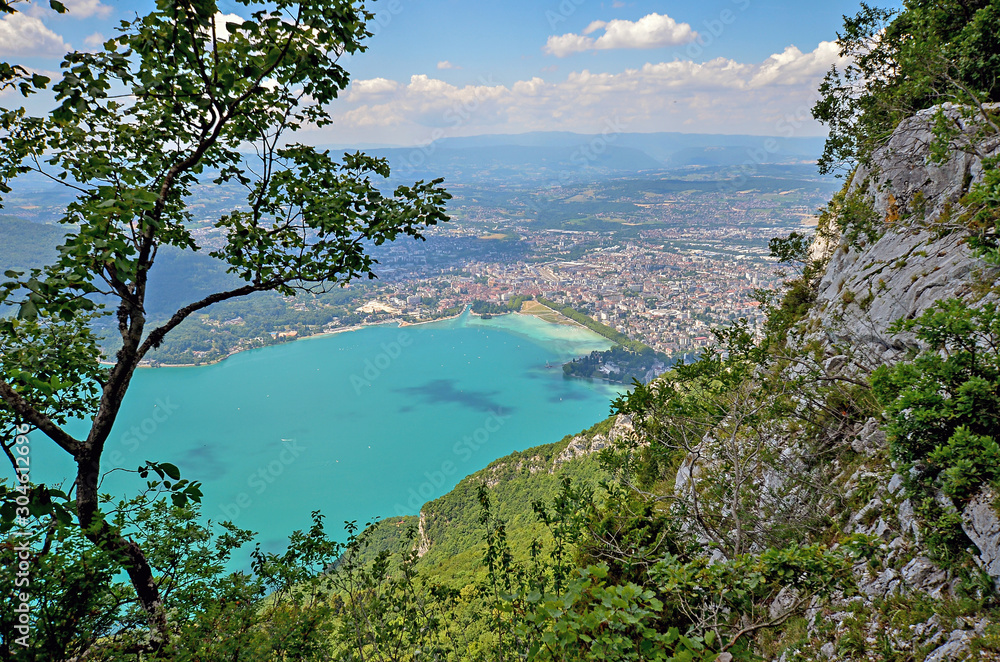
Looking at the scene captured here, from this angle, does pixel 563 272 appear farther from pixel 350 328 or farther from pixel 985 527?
pixel 985 527

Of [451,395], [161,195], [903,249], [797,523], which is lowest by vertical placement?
[451,395]

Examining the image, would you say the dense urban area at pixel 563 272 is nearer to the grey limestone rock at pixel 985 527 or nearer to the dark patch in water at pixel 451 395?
the dark patch in water at pixel 451 395

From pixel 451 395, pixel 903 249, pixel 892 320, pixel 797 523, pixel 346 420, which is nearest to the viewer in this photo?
pixel 797 523

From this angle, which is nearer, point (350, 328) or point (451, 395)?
point (451, 395)

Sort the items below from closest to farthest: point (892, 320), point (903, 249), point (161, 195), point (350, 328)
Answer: point (161, 195), point (892, 320), point (903, 249), point (350, 328)

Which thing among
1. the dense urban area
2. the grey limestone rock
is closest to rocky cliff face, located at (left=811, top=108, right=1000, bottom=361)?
the grey limestone rock

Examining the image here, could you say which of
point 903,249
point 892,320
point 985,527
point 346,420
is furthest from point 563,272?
point 985,527

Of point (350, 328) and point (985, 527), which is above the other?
point (985, 527)

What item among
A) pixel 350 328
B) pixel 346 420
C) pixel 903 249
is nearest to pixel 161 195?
pixel 903 249

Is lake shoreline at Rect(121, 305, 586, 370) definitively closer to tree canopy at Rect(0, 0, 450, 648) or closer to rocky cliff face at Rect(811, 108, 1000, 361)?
rocky cliff face at Rect(811, 108, 1000, 361)
